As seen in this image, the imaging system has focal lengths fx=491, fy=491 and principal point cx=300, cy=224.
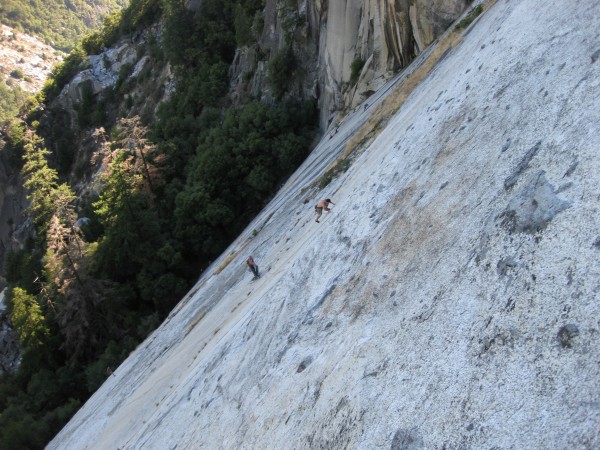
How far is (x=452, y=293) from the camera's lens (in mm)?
6184

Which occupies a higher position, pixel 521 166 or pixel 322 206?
pixel 322 206

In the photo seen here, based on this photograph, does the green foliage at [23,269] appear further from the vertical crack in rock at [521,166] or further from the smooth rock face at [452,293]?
the vertical crack in rock at [521,166]

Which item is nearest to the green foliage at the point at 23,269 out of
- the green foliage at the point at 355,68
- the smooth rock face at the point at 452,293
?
the green foliage at the point at 355,68

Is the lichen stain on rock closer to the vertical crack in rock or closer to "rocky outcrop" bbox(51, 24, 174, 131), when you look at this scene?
the vertical crack in rock

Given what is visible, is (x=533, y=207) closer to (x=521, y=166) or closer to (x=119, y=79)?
(x=521, y=166)

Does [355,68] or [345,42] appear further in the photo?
[345,42]

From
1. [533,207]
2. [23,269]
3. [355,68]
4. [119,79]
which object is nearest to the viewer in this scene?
[533,207]

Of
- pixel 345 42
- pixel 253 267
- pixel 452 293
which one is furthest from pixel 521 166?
pixel 345 42

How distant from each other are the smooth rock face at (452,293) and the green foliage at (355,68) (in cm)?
1500

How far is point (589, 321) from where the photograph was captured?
452 cm

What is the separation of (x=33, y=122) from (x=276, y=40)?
4754 cm

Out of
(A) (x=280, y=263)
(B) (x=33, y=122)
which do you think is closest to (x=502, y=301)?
(A) (x=280, y=263)

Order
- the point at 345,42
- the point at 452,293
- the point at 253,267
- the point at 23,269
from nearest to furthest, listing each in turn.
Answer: the point at 452,293 → the point at 253,267 → the point at 345,42 → the point at 23,269

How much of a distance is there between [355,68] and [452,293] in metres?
23.7
